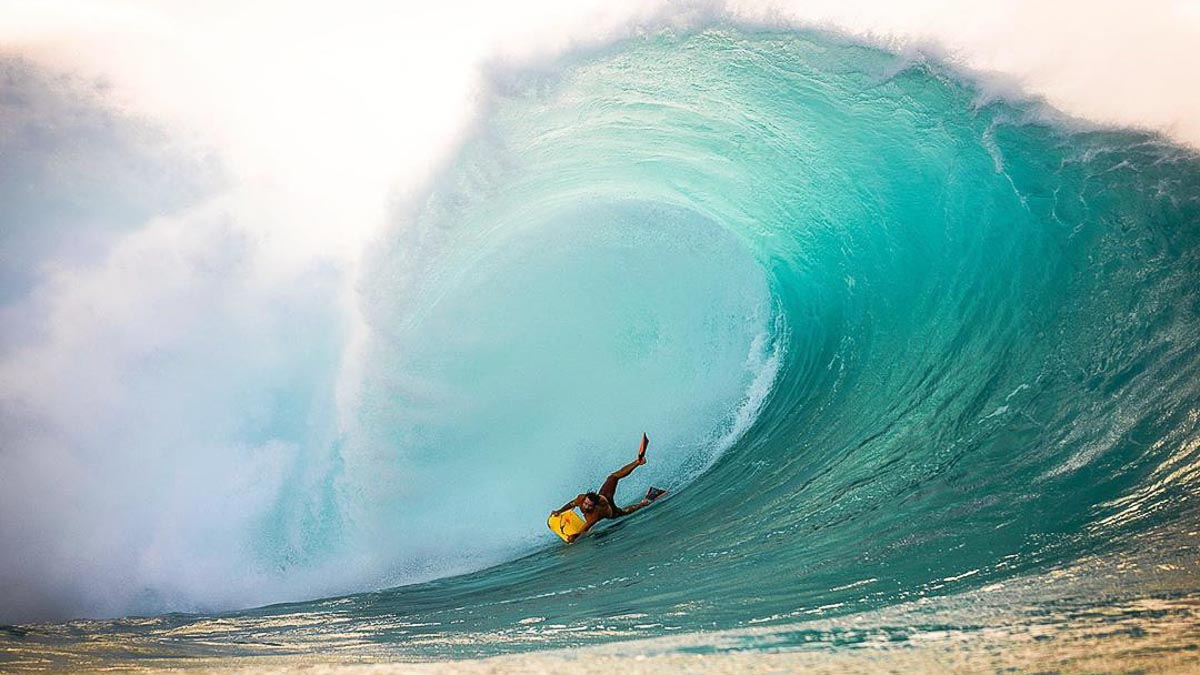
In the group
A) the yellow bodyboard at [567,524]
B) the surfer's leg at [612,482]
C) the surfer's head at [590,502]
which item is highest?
the surfer's leg at [612,482]

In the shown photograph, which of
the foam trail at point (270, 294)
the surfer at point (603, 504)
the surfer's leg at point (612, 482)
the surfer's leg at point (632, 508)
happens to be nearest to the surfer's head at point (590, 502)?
the surfer at point (603, 504)

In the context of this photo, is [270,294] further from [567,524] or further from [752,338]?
[752,338]

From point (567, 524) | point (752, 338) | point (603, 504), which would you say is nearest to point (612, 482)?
point (603, 504)

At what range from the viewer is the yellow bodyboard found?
7.05m

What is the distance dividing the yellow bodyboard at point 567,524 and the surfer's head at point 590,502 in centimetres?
10

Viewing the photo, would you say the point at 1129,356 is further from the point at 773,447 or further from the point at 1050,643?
the point at 1050,643

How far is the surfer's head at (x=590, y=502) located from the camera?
707cm

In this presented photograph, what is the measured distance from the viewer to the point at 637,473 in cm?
781

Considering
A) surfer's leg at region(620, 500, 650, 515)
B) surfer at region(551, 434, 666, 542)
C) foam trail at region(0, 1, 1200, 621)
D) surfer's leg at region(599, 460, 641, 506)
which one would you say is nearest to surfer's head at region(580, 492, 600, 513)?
surfer at region(551, 434, 666, 542)

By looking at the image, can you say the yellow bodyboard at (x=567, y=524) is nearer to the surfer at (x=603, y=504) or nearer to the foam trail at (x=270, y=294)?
the surfer at (x=603, y=504)

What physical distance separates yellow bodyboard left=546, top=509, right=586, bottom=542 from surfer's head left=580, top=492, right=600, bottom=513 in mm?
98

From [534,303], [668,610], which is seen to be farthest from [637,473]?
[668,610]

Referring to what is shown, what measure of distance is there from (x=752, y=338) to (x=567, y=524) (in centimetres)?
272

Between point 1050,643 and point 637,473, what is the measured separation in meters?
4.86
